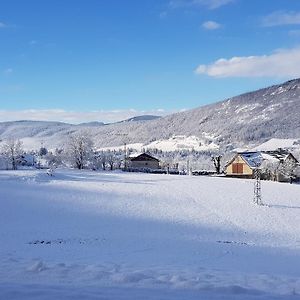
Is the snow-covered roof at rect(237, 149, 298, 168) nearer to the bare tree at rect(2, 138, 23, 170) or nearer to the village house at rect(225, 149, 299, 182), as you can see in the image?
the village house at rect(225, 149, 299, 182)

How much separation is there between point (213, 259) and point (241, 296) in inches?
351

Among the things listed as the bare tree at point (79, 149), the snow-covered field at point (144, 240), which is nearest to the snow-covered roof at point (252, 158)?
the bare tree at point (79, 149)

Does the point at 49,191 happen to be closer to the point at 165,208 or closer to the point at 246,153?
the point at 165,208

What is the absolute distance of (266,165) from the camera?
313 feet

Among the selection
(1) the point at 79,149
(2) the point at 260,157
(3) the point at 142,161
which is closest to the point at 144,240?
(2) the point at 260,157

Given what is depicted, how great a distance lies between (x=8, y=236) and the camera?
2419cm

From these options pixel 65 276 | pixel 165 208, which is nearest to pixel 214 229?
pixel 165 208

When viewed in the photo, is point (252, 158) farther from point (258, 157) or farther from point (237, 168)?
point (237, 168)

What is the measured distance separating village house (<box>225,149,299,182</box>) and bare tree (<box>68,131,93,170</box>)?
33.8m

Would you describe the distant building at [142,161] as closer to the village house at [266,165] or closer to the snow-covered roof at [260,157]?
the village house at [266,165]

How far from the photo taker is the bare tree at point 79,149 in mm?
106250

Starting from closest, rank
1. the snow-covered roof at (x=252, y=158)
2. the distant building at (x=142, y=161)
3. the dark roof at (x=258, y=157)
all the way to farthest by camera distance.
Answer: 1. the snow-covered roof at (x=252, y=158)
2. the dark roof at (x=258, y=157)
3. the distant building at (x=142, y=161)

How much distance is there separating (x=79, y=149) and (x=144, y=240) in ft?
276

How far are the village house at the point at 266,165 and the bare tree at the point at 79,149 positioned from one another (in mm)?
33849
